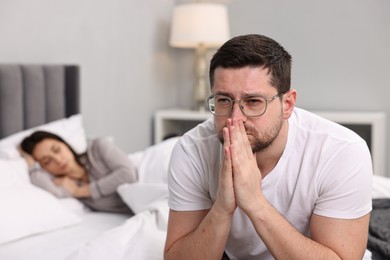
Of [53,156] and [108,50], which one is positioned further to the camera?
[108,50]

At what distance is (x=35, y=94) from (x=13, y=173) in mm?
570

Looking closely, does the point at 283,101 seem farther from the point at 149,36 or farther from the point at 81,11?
the point at 149,36

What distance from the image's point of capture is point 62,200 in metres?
2.25

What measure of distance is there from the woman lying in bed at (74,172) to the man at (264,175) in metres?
0.93

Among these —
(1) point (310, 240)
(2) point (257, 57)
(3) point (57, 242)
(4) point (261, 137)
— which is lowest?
(3) point (57, 242)

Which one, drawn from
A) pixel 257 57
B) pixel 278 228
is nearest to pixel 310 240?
pixel 278 228

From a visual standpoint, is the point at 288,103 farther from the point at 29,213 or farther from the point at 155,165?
the point at 155,165

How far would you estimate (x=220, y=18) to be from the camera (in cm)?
372

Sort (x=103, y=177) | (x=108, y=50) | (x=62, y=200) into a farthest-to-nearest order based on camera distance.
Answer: (x=108, y=50)
(x=103, y=177)
(x=62, y=200)

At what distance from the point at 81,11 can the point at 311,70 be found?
1.68m

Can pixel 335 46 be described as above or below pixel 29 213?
above

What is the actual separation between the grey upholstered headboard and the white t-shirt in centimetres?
122

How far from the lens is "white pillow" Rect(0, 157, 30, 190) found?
2.03 meters

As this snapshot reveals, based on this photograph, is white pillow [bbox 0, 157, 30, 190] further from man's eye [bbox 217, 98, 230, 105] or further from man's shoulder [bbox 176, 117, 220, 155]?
man's eye [bbox 217, 98, 230, 105]
